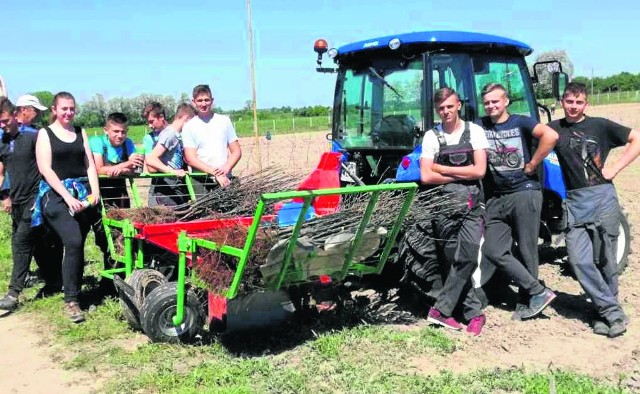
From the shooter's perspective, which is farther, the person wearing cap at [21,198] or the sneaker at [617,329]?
the person wearing cap at [21,198]

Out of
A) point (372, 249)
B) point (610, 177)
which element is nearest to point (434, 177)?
point (372, 249)

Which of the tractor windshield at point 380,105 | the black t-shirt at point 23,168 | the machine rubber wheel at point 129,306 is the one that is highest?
A: the tractor windshield at point 380,105

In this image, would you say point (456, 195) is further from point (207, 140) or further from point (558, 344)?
point (207, 140)

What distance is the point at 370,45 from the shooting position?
532 cm

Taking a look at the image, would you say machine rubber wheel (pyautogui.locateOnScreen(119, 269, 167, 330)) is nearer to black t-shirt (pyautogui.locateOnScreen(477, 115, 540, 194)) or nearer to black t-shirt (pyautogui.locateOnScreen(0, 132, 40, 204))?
black t-shirt (pyautogui.locateOnScreen(0, 132, 40, 204))

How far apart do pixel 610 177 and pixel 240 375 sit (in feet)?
9.53

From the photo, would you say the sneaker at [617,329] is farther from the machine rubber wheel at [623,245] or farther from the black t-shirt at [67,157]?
the black t-shirt at [67,157]

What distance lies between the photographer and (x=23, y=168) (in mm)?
5367

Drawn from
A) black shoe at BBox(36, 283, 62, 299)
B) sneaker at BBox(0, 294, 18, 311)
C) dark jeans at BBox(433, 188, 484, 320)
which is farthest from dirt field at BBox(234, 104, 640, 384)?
sneaker at BBox(0, 294, 18, 311)

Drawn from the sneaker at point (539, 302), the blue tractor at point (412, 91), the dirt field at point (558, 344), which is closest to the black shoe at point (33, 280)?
the dirt field at point (558, 344)

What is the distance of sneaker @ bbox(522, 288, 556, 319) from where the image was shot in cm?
450

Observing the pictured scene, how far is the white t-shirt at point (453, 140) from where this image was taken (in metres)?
4.20

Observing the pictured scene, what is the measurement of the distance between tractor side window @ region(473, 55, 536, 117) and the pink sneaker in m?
1.80

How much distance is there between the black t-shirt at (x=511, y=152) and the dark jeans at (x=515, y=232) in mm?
77
